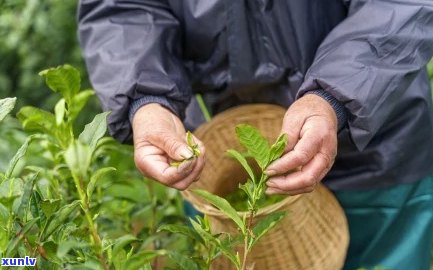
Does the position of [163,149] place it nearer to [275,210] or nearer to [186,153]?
[186,153]

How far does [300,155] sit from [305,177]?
0.12 ft

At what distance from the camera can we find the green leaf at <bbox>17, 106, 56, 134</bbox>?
3.24 feet

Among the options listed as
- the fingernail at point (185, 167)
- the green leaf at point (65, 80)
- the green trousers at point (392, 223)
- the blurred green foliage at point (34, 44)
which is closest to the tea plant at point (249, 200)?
the fingernail at point (185, 167)

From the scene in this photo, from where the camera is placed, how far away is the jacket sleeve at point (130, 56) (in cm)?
146

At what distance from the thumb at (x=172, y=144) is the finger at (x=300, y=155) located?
0.14m

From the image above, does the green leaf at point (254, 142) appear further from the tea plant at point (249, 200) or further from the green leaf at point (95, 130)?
the green leaf at point (95, 130)

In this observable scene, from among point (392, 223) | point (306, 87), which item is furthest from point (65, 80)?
point (392, 223)

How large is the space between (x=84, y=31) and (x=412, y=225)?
2.73 ft

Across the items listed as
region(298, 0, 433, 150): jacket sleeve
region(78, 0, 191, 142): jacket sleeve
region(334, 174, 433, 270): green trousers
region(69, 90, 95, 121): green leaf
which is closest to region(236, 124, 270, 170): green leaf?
region(69, 90, 95, 121): green leaf

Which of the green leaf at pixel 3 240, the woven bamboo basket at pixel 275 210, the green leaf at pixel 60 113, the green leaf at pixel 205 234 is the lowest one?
the woven bamboo basket at pixel 275 210

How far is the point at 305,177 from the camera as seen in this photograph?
1.16 meters

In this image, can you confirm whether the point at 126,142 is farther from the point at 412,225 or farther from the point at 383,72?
the point at 412,225

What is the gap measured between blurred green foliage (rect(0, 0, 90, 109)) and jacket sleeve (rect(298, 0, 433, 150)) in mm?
1482

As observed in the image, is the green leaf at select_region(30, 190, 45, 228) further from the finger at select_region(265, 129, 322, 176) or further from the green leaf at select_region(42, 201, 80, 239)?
the finger at select_region(265, 129, 322, 176)
